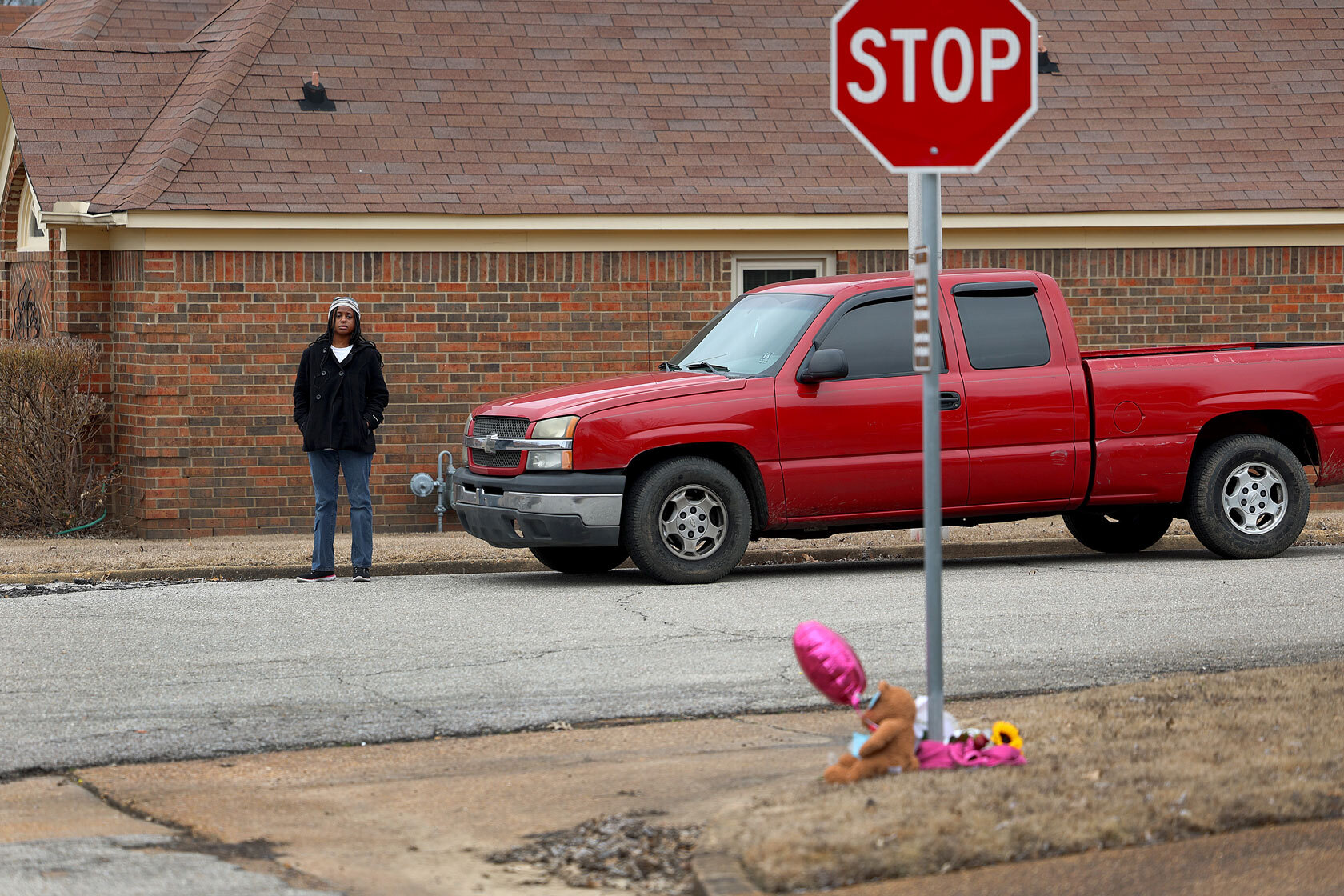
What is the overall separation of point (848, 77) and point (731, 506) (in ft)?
18.3

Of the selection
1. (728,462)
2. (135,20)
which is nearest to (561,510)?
(728,462)

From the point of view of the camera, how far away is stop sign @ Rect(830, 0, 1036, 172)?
5316 millimetres

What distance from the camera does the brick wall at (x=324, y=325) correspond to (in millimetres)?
14859

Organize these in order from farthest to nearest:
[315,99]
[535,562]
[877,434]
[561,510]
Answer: [315,99] → [535,562] → [877,434] → [561,510]

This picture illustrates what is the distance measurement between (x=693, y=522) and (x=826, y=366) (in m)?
1.28

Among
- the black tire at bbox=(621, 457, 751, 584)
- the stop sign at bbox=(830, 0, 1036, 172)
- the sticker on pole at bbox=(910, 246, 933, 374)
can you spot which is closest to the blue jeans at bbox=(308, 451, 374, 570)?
the black tire at bbox=(621, 457, 751, 584)

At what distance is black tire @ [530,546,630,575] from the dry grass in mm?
5407

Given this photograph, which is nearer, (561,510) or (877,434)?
(561,510)

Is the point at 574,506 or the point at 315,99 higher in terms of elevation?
the point at 315,99

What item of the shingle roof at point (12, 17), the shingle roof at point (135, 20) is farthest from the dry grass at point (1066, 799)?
the shingle roof at point (12, 17)

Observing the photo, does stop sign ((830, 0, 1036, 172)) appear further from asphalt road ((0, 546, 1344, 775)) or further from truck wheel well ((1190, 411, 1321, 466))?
truck wheel well ((1190, 411, 1321, 466))

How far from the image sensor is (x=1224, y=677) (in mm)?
7219

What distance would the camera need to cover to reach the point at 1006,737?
18.4ft

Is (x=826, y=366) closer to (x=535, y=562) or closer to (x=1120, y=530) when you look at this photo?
(x=535, y=562)
